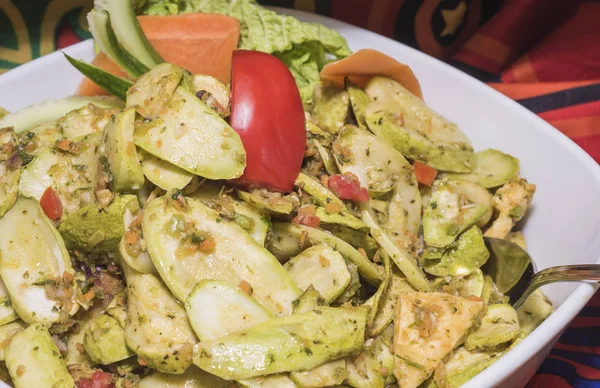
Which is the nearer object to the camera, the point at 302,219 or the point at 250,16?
the point at 302,219

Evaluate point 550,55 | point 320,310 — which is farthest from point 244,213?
point 550,55

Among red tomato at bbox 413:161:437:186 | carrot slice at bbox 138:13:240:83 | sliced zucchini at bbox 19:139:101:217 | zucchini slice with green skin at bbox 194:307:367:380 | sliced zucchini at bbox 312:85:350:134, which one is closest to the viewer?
zucchini slice with green skin at bbox 194:307:367:380

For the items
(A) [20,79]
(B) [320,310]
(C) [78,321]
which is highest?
(B) [320,310]

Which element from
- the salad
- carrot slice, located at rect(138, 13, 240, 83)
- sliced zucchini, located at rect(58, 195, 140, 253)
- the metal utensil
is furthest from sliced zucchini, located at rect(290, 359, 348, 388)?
carrot slice, located at rect(138, 13, 240, 83)

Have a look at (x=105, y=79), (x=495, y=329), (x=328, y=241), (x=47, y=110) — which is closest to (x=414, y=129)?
A: (x=328, y=241)

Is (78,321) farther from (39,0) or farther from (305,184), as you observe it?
(39,0)

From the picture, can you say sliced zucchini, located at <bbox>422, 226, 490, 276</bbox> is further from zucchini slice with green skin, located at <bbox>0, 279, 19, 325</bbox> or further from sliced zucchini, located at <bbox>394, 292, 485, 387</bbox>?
zucchini slice with green skin, located at <bbox>0, 279, 19, 325</bbox>

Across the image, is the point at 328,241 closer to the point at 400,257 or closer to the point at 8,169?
→ the point at 400,257
